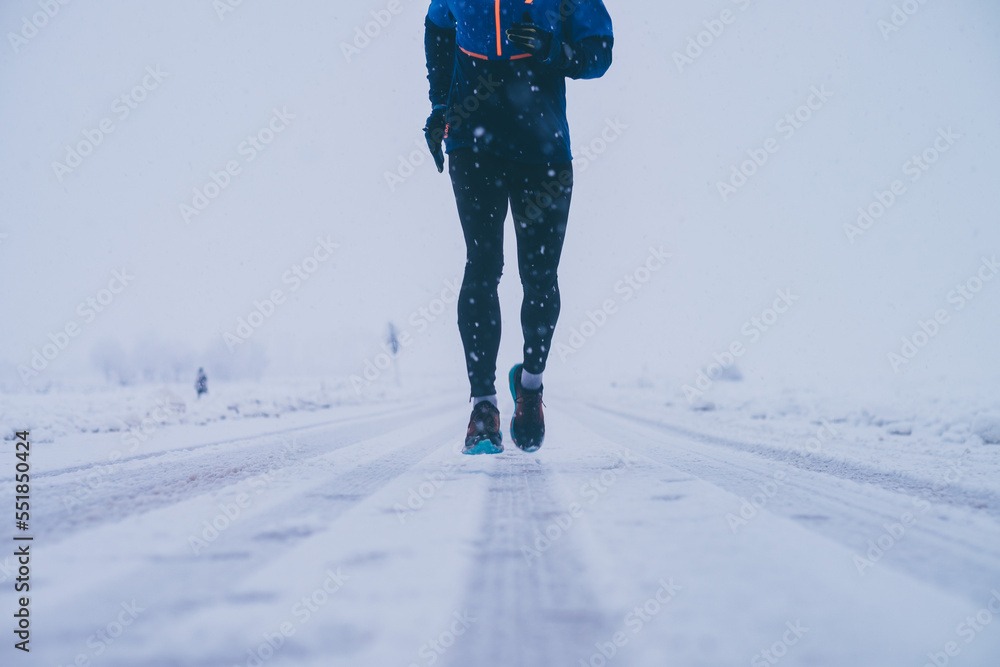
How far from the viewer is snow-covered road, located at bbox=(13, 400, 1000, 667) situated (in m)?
0.54

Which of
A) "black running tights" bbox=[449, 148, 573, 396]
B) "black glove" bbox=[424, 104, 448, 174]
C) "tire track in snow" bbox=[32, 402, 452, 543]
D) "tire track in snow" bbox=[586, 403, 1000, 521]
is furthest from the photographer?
"black glove" bbox=[424, 104, 448, 174]

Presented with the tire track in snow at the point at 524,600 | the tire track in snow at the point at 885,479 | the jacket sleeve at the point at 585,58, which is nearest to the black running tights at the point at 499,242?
the jacket sleeve at the point at 585,58

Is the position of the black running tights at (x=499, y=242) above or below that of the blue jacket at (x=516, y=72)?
below

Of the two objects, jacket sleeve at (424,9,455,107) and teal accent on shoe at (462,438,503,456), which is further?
jacket sleeve at (424,9,455,107)

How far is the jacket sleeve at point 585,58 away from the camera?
211cm

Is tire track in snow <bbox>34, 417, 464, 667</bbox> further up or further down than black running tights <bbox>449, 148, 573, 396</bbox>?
further down

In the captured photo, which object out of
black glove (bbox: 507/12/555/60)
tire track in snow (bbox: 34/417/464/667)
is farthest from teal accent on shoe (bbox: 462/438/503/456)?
black glove (bbox: 507/12/555/60)

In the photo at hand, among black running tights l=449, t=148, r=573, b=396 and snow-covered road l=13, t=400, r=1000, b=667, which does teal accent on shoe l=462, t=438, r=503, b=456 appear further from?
snow-covered road l=13, t=400, r=1000, b=667

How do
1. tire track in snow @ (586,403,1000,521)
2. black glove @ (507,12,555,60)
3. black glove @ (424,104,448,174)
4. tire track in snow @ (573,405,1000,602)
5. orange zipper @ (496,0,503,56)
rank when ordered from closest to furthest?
1. tire track in snow @ (573,405,1000,602)
2. tire track in snow @ (586,403,1000,521)
3. black glove @ (507,12,555,60)
4. orange zipper @ (496,0,503,56)
5. black glove @ (424,104,448,174)

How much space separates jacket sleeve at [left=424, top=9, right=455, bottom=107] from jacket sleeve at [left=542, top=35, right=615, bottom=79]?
57 centimetres

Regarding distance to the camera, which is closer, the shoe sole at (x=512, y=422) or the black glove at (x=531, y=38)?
the black glove at (x=531, y=38)

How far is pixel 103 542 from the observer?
0.86m

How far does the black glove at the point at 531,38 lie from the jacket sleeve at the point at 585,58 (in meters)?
0.06

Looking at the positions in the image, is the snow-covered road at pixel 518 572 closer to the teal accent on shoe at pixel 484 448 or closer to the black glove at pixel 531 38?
the teal accent on shoe at pixel 484 448
